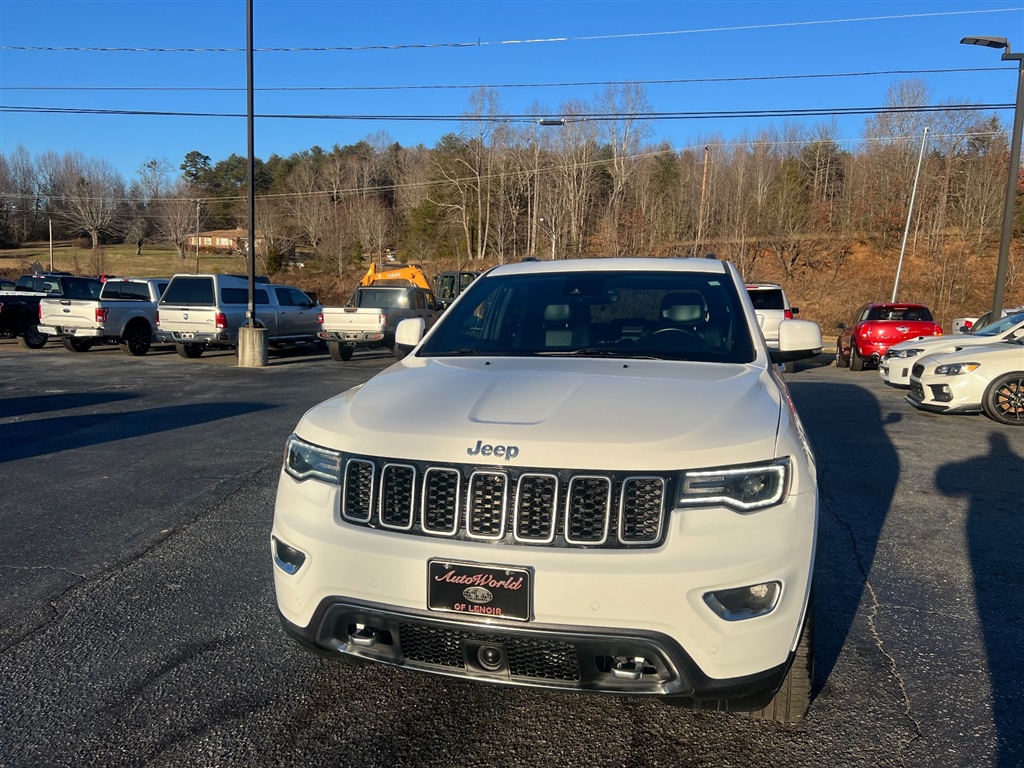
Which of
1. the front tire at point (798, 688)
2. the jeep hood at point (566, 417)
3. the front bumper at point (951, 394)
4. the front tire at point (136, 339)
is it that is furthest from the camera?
the front tire at point (136, 339)

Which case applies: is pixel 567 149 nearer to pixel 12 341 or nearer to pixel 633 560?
pixel 12 341

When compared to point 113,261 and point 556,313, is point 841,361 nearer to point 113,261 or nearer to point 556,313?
point 556,313

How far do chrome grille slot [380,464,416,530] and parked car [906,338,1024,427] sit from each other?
983 cm

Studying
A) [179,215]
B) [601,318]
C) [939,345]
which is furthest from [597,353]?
[179,215]

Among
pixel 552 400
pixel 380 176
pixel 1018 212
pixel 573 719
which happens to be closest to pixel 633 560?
pixel 552 400

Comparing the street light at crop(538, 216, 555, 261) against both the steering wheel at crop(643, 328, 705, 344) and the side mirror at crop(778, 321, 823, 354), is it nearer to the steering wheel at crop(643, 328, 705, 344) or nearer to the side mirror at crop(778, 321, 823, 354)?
the side mirror at crop(778, 321, 823, 354)

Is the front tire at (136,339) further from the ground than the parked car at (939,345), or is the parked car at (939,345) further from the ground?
the parked car at (939,345)

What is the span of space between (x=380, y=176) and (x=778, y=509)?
80009 millimetres

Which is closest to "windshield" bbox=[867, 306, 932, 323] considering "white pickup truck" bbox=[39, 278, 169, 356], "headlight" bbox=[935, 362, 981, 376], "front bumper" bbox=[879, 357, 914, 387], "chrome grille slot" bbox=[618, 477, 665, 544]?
"front bumper" bbox=[879, 357, 914, 387]

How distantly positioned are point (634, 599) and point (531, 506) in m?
0.43

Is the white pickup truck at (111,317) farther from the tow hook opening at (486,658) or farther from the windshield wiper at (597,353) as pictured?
the tow hook opening at (486,658)

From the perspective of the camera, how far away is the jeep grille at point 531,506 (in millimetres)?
2465

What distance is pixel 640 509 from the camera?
97.3 inches

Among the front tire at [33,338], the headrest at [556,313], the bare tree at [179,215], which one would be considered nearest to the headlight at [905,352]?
the headrest at [556,313]
